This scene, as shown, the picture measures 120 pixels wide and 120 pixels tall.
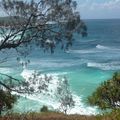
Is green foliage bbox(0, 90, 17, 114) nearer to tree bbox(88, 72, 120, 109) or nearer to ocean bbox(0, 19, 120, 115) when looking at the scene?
tree bbox(88, 72, 120, 109)

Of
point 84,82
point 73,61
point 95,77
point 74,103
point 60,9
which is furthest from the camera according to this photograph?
point 73,61

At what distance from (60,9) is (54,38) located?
1161 mm

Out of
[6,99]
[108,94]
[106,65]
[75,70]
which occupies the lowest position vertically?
[106,65]

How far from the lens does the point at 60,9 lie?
1593 cm

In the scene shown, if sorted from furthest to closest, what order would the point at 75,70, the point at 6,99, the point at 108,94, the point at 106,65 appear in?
1. the point at 106,65
2. the point at 75,70
3. the point at 6,99
4. the point at 108,94

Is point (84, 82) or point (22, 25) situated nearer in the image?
point (22, 25)

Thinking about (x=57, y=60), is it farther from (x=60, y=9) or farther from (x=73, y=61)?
(x=60, y=9)

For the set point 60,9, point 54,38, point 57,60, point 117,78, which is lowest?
point 57,60

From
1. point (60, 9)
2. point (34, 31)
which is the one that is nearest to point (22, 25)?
point (34, 31)

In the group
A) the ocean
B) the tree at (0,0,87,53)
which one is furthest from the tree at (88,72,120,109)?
the ocean

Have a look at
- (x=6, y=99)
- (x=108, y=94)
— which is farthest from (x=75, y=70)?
(x=108, y=94)

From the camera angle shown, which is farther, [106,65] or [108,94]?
[106,65]

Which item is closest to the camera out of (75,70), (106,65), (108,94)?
(108,94)

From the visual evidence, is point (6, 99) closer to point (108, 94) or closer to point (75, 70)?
point (108, 94)
